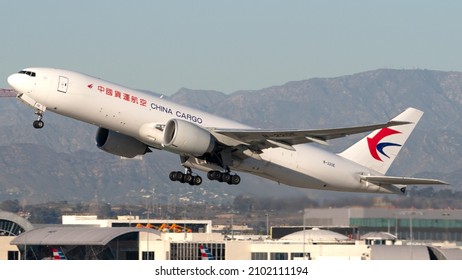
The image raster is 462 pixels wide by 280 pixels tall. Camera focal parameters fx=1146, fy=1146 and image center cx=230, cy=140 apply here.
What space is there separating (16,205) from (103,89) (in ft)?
292

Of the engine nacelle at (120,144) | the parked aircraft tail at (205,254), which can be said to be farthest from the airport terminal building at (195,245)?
the engine nacelle at (120,144)

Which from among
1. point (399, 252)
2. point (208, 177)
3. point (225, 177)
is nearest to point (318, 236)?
point (399, 252)

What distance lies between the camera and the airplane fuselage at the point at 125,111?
53.0m

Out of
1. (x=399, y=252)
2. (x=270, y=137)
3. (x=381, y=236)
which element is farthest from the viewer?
(x=381, y=236)

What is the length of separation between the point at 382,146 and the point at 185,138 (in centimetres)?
1581

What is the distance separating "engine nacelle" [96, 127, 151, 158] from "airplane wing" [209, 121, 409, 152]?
15.5ft

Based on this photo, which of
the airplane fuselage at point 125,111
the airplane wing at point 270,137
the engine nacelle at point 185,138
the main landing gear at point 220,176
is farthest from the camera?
the main landing gear at point 220,176

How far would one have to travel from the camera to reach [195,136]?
5431cm

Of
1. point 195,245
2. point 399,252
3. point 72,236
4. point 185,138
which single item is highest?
point 185,138

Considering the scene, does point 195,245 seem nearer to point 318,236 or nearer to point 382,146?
point 318,236

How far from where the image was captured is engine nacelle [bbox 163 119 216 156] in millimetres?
53906

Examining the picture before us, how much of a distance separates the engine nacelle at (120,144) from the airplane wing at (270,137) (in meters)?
4.73

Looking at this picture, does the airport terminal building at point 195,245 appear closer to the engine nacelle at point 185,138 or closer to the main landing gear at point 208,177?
the main landing gear at point 208,177
